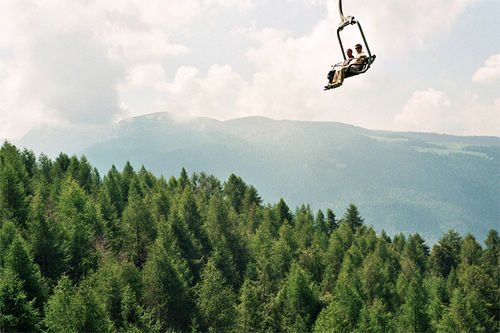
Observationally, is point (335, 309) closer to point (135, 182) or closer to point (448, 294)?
point (448, 294)

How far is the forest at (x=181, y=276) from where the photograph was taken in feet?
128

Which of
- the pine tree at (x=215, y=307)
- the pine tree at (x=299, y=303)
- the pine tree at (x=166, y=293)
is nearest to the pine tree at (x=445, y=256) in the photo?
the pine tree at (x=299, y=303)

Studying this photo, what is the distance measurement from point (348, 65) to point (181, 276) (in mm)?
42387

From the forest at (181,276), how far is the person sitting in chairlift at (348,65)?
28084mm

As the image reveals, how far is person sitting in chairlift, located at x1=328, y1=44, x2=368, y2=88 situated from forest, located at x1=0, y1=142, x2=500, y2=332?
92.1ft

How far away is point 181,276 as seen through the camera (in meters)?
52.9

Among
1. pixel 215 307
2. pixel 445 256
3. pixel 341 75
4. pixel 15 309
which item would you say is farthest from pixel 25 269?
pixel 445 256

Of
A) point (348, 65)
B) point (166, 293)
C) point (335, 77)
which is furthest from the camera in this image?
point (166, 293)

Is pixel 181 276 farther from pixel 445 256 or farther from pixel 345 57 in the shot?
pixel 445 256

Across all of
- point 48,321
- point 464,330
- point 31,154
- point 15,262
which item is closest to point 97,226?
point 15,262

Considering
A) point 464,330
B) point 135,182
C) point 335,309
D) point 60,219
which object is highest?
point 135,182

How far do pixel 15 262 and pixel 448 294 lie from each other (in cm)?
6944

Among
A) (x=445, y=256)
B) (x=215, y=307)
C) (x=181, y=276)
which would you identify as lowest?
(x=445, y=256)

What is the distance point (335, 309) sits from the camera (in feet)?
162
